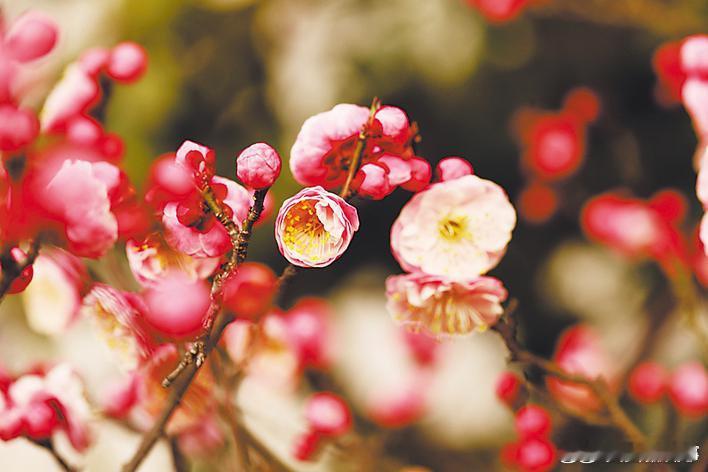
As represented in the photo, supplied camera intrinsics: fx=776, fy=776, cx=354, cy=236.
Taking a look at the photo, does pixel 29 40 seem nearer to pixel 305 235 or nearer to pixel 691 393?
pixel 305 235

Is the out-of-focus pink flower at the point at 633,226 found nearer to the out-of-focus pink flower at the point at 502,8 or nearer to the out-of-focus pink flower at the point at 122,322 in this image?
the out-of-focus pink flower at the point at 502,8

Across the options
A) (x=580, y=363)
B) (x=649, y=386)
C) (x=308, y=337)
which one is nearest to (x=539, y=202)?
(x=580, y=363)

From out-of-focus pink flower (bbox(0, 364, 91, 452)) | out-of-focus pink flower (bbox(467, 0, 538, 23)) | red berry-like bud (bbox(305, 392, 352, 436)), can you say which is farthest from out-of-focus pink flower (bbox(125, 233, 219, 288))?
out-of-focus pink flower (bbox(467, 0, 538, 23))

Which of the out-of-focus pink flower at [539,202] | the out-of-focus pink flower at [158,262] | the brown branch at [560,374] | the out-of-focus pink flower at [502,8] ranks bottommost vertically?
the out-of-focus pink flower at [158,262]

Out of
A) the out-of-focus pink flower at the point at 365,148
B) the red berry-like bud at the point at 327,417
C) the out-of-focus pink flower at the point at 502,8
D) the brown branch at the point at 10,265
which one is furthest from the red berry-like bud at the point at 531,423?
the out-of-focus pink flower at the point at 502,8

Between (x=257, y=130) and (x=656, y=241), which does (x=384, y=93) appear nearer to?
(x=257, y=130)

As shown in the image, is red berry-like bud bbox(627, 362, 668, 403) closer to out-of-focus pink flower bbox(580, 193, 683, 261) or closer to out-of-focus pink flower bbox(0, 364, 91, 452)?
out-of-focus pink flower bbox(580, 193, 683, 261)

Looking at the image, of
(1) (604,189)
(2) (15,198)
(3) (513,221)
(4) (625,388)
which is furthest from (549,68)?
(2) (15,198)

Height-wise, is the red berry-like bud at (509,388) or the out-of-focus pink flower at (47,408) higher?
the red berry-like bud at (509,388)
